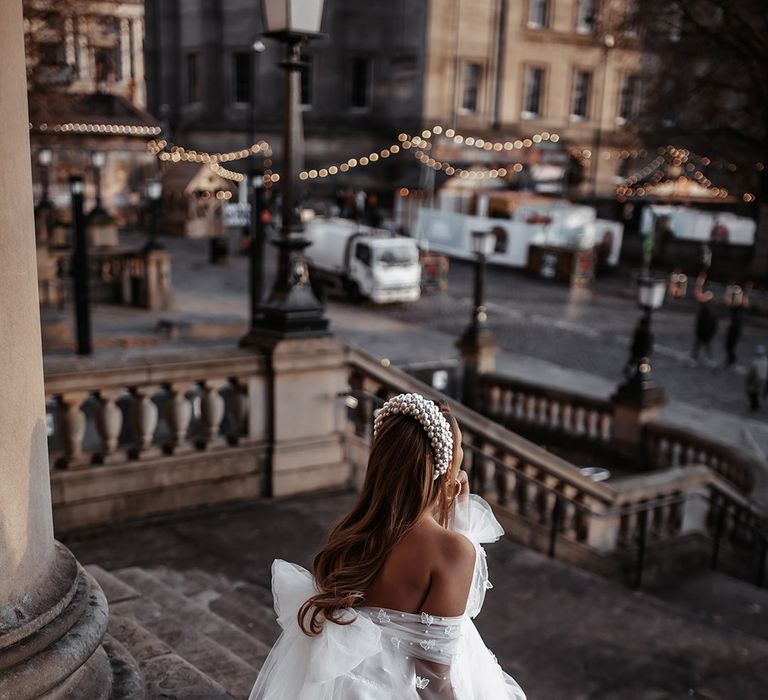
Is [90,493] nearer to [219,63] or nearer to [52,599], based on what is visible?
[52,599]

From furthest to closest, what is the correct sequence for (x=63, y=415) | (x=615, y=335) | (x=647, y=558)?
1. (x=615, y=335)
2. (x=647, y=558)
3. (x=63, y=415)

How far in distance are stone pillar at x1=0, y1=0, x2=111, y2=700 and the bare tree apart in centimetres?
2286

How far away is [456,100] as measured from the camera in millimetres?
46000

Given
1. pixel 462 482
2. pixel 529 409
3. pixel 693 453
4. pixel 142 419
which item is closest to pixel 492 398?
pixel 529 409

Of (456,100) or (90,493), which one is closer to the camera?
(90,493)

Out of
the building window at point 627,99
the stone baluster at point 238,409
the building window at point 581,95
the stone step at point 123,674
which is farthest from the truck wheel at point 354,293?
the building window at point 627,99

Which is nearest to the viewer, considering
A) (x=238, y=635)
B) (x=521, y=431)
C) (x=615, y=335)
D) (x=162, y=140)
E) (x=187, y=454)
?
(x=238, y=635)

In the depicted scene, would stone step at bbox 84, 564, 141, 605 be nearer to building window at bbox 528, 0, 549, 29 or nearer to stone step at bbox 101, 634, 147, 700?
stone step at bbox 101, 634, 147, 700

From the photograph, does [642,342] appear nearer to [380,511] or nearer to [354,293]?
[380,511]

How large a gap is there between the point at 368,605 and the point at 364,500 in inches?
14.1

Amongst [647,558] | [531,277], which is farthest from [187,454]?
[531,277]

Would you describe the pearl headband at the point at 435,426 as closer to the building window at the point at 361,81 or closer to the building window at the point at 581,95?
the building window at the point at 361,81

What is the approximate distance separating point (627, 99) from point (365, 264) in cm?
3197

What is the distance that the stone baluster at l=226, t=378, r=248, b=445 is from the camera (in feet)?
24.2
